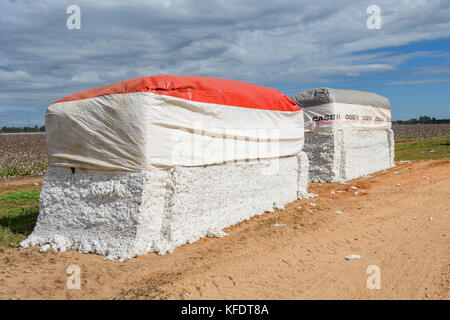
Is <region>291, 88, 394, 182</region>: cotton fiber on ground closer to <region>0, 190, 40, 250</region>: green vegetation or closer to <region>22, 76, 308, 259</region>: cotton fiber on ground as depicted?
<region>22, 76, 308, 259</region>: cotton fiber on ground

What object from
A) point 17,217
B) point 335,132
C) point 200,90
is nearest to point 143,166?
point 200,90

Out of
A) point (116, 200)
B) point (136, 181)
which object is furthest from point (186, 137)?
point (116, 200)

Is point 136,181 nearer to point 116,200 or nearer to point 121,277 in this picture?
point 116,200

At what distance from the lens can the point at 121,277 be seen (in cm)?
452

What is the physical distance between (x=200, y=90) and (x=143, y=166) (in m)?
1.68

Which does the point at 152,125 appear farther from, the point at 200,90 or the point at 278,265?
the point at 278,265

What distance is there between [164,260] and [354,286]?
2.52 m

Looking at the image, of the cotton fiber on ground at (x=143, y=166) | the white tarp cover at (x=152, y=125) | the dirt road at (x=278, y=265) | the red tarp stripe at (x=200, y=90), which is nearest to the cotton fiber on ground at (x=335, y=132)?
the red tarp stripe at (x=200, y=90)

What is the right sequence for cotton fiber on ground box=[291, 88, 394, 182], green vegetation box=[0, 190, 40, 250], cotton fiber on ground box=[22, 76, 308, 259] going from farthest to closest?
1. cotton fiber on ground box=[291, 88, 394, 182]
2. green vegetation box=[0, 190, 40, 250]
3. cotton fiber on ground box=[22, 76, 308, 259]

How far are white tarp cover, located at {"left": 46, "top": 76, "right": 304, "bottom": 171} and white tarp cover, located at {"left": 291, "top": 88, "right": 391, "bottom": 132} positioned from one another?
5421 mm

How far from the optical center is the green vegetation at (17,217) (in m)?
6.26

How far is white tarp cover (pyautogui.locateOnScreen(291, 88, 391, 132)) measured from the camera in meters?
11.8

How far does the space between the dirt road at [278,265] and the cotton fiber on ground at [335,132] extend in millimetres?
4455

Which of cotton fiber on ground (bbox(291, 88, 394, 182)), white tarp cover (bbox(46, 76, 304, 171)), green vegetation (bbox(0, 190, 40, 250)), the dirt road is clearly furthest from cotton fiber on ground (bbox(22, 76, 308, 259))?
cotton fiber on ground (bbox(291, 88, 394, 182))
